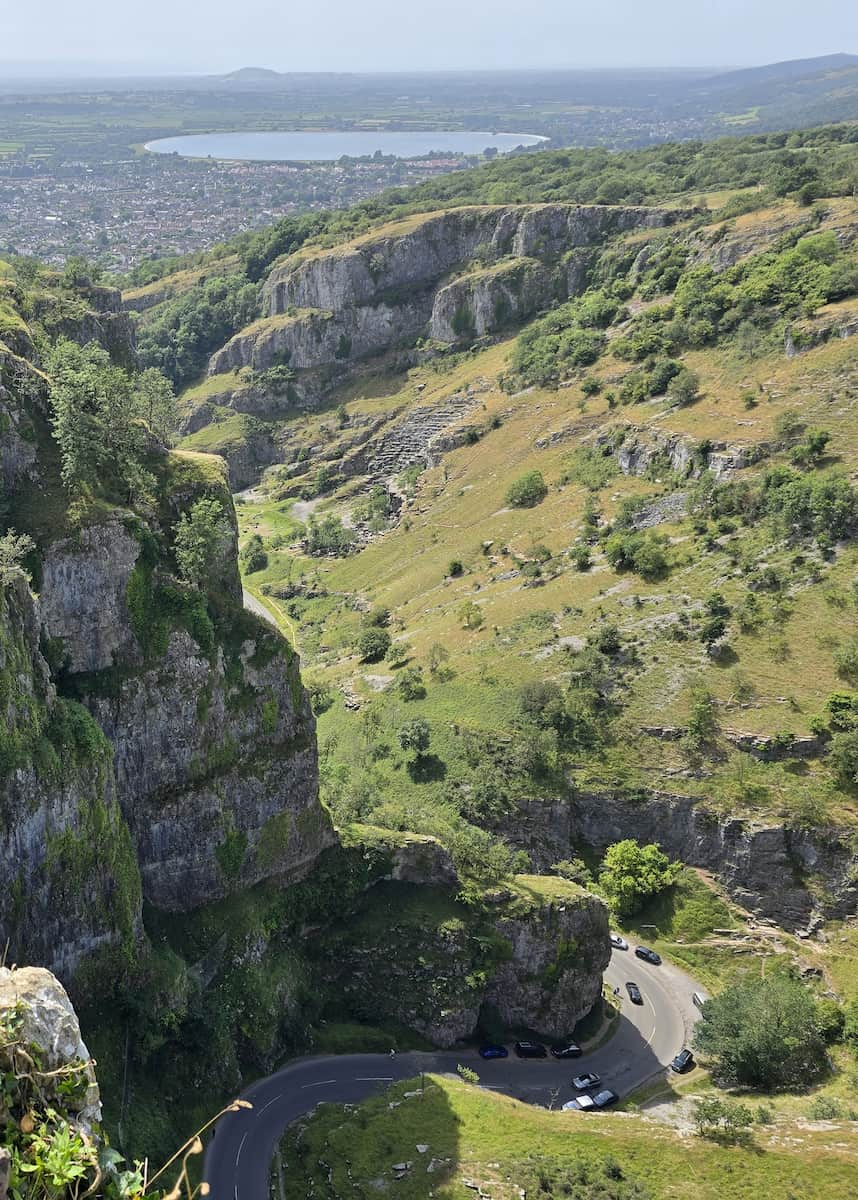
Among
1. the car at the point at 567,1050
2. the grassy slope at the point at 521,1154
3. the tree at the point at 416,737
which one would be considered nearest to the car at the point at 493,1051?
Answer: the car at the point at 567,1050

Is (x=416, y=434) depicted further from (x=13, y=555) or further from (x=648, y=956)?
(x=13, y=555)

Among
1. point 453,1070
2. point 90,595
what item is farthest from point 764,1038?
point 90,595

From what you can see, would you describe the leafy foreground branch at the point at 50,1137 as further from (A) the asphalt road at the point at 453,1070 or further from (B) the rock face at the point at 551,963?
(B) the rock face at the point at 551,963

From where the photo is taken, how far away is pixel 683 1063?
175ft

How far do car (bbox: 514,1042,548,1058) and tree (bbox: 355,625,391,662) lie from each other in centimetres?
4431

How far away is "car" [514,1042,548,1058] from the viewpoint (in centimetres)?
5325

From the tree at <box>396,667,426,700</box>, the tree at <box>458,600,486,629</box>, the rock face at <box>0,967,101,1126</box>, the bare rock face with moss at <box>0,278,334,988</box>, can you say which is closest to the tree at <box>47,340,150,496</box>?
the bare rock face with moss at <box>0,278,334,988</box>

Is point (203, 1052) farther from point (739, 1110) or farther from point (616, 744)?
point (616, 744)

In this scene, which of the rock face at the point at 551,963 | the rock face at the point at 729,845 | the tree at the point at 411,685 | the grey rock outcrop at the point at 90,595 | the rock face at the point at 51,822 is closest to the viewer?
the rock face at the point at 51,822

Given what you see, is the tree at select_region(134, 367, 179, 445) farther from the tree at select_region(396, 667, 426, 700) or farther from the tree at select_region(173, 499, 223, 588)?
the tree at select_region(396, 667, 426, 700)

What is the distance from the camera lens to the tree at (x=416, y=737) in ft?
234

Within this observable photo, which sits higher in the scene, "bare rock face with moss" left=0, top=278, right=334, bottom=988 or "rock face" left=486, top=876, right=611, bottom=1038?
"bare rock face with moss" left=0, top=278, right=334, bottom=988

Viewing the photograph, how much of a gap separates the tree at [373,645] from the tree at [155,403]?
1171 inches

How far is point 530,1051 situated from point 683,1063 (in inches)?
375
